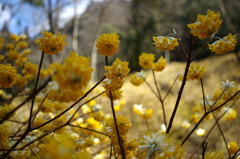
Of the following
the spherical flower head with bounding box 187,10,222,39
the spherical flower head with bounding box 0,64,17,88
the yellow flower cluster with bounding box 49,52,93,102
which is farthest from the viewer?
the spherical flower head with bounding box 0,64,17,88

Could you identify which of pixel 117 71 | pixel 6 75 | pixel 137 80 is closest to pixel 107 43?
pixel 117 71

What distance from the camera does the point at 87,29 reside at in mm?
10320

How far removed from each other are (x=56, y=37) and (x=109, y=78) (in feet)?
0.61

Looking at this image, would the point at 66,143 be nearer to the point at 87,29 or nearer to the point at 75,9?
the point at 75,9

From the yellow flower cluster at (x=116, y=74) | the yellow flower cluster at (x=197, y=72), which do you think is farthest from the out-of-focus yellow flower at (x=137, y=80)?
the yellow flower cluster at (x=116, y=74)

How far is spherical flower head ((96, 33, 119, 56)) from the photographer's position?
55 centimetres

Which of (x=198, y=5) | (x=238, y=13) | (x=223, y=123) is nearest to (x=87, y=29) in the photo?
(x=198, y=5)

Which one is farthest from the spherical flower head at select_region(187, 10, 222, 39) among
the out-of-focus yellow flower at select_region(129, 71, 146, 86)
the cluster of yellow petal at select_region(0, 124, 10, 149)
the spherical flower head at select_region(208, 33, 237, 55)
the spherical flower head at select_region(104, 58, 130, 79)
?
the cluster of yellow petal at select_region(0, 124, 10, 149)

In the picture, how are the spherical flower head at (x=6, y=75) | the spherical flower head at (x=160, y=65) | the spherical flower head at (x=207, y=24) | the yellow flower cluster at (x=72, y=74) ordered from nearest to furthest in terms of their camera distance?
the yellow flower cluster at (x=72, y=74), the spherical flower head at (x=207, y=24), the spherical flower head at (x=6, y=75), the spherical flower head at (x=160, y=65)

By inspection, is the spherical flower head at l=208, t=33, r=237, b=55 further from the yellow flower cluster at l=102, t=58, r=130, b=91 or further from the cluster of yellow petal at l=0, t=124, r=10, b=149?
the cluster of yellow petal at l=0, t=124, r=10, b=149

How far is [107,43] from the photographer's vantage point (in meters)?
0.55

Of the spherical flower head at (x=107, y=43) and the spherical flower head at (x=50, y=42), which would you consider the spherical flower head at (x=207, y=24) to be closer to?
the spherical flower head at (x=107, y=43)

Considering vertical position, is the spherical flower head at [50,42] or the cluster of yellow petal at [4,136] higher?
the spherical flower head at [50,42]

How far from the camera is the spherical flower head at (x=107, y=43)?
545mm
